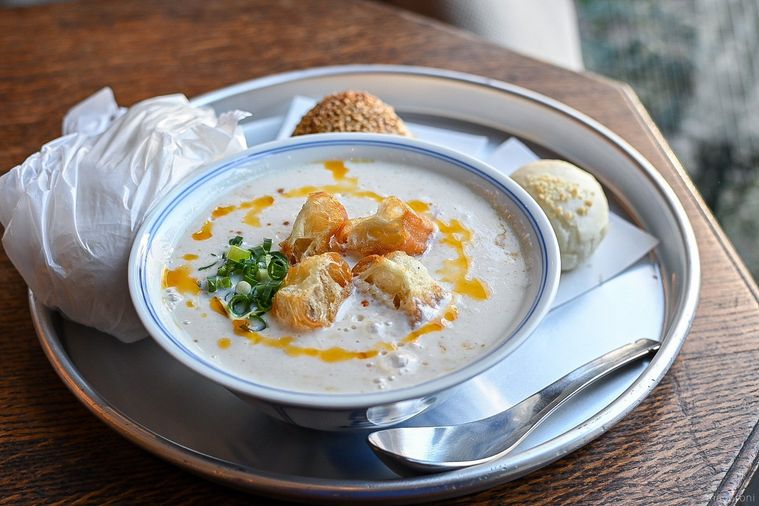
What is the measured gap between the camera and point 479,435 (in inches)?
39.2

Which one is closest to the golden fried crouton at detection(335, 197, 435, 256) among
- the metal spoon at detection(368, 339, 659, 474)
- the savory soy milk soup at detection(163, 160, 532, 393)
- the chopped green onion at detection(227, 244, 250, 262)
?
the savory soy milk soup at detection(163, 160, 532, 393)

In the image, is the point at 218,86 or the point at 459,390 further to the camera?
the point at 218,86

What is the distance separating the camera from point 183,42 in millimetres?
1923

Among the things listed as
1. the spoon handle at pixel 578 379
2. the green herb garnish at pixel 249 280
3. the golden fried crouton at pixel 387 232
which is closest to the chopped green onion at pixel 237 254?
the green herb garnish at pixel 249 280

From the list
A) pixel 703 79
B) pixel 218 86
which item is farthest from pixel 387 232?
pixel 703 79

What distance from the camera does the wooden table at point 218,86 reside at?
3.18ft

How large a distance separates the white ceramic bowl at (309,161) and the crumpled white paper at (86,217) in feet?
0.19

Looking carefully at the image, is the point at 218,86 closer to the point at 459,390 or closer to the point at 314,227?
the point at 314,227

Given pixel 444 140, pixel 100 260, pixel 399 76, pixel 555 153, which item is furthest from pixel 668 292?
pixel 100 260

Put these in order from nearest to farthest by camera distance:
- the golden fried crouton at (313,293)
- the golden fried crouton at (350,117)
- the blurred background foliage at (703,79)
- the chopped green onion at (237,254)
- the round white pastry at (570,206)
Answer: the golden fried crouton at (313,293) < the chopped green onion at (237,254) < the round white pastry at (570,206) < the golden fried crouton at (350,117) < the blurred background foliage at (703,79)

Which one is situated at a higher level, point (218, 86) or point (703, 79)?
point (218, 86)

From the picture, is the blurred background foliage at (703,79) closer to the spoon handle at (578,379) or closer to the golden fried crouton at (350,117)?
the golden fried crouton at (350,117)

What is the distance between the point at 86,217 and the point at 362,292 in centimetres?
43

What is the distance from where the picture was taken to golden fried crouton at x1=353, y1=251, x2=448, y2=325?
3.30 feet
